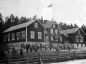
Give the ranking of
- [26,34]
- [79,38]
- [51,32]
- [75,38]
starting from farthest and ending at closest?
1. [79,38]
2. [75,38]
3. [51,32]
4. [26,34]

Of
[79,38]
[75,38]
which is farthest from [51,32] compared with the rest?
[79,38]

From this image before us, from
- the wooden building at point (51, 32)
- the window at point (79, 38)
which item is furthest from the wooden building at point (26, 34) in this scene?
the window at point (79, 38)

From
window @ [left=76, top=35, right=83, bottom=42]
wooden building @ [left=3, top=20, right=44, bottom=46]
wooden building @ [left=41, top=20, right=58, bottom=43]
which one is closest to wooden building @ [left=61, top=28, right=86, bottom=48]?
window @ [left=76, top=35, right=83, bottom=42]

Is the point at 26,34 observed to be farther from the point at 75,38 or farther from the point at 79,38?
the point at 79,38

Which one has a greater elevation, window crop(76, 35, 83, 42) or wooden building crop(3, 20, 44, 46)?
wooden building crop(3, 20, 44, 46)

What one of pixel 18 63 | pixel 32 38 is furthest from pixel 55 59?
pixel 32 38

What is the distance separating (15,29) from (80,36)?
2444 centimetres

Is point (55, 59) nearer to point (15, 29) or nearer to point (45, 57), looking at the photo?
point (45, 57)

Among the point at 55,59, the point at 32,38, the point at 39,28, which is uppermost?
the point at 39,28

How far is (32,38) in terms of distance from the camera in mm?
38281

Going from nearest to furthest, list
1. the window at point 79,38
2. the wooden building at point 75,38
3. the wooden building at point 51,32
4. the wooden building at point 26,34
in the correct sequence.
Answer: the wooden building at point 26,34, the wooden building at point 51,32, the wooden building at point 75,38, the window at point 79,38

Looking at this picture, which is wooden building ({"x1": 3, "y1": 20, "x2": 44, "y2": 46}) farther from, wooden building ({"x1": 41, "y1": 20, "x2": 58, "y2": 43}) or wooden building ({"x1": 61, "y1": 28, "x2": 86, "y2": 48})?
wooden building ({"x1": 61, "y1": 28, "x2": 86, "y2": 48})

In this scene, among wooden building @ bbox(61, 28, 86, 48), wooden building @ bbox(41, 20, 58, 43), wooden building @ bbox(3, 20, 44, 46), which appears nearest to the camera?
wooden building @ bbox(3, 20, 44, 46)

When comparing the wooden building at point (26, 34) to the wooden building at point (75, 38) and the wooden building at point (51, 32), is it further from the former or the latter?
the wooden building at point (75, 38)
